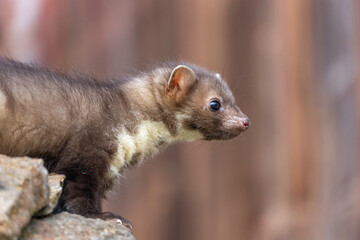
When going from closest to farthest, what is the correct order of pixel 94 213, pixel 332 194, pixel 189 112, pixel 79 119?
pixel 94 213 < pixel 79 119 < pixel 189 112 < pixel 332 194

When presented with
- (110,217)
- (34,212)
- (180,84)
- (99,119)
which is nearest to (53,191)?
(34,212)

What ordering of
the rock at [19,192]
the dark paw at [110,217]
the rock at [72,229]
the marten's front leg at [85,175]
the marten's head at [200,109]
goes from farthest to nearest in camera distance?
the marten's head at [200,109] → the marten's front leg at [85,175] → the dark paw at [110,217] → the rock at [72,229] → the rock at [19,192]

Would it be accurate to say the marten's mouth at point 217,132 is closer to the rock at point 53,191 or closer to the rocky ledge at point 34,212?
the rock at point 53,191

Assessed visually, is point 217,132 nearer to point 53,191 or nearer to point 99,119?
point 99,119

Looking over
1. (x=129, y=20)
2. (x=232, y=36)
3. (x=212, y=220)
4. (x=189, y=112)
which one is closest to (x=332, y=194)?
(x=212, y=220)

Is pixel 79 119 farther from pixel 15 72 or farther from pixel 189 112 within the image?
pixel 189 112

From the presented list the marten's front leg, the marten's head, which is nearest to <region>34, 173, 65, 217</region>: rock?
the marten's front leg

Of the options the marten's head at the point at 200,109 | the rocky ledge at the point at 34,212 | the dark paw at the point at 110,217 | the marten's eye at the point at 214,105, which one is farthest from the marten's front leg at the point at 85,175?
the marten's eye at the point at 214,105
